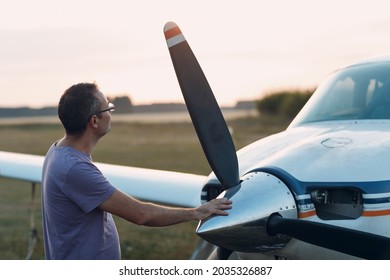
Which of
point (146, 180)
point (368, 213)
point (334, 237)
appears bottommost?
point (146, 180)

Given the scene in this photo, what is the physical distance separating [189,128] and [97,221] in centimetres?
5580

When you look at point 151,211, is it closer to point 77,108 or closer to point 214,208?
point 214,208

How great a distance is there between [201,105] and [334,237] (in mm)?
1137

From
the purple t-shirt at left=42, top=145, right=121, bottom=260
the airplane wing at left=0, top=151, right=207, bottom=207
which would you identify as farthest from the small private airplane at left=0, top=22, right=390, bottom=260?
the airplane wing at left=0, top=151, right=207, bottom=207

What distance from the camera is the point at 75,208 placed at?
3.60 metres

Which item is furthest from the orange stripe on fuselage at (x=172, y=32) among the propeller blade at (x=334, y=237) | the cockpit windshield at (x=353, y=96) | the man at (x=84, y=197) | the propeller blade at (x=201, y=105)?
the cockpit windshield at (x=353, y=96)

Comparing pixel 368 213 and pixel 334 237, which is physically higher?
pixel 368 213

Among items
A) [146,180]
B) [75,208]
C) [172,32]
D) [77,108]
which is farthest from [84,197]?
[146,180]

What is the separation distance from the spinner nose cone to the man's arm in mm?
49

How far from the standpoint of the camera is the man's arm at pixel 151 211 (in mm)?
3539

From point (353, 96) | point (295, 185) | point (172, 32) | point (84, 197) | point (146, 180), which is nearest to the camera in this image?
point (84, 197)

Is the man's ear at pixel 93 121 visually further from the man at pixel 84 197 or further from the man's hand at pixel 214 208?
the man's hand at pixel 214 208

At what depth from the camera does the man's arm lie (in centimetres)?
354

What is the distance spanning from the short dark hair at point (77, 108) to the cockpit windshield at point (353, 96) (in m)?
1.93
